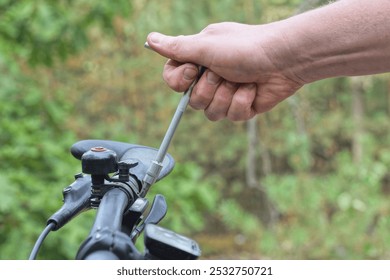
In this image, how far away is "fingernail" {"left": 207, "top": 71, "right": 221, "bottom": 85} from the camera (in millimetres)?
1372

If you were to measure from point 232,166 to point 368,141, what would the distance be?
114 inches

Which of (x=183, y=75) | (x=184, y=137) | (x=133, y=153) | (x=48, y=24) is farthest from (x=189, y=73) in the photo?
(x=184, y=137)

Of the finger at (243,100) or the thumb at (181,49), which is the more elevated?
the thumb at (181,49)

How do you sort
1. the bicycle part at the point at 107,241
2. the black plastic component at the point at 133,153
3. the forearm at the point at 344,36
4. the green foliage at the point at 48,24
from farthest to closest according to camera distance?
the green foliage at the point at 48,24 → the forearm at the point at 344,36 → the black plastic component at the point at 133,153 → the bicycle part at the point at 107,241

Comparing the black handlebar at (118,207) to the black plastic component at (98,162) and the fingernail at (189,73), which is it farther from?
the fingernail at (189,73)

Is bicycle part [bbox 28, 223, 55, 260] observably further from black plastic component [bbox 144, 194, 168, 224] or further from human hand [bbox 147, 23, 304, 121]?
human hand [bbox 147, 23, 304, 121]

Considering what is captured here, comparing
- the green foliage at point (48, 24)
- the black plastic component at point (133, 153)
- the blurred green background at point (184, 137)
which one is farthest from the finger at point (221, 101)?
the green foliage at point (48, 24)

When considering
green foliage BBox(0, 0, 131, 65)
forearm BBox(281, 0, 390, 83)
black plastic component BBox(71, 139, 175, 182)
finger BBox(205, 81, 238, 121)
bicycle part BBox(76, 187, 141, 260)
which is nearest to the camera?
bicycle part BBox(76, 187, 141, 260)

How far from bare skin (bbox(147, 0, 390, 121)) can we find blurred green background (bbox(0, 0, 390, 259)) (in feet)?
2.67

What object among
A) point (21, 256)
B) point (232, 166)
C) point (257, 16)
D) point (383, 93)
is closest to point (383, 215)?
point (257, 16)

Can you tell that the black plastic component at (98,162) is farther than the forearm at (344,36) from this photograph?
No

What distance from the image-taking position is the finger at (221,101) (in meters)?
1.43

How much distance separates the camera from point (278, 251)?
15.9 ft

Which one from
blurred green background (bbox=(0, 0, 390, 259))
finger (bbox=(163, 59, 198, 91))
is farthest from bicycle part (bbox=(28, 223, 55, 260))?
blurred green background (bbox=(0, 0, 390, 259))
